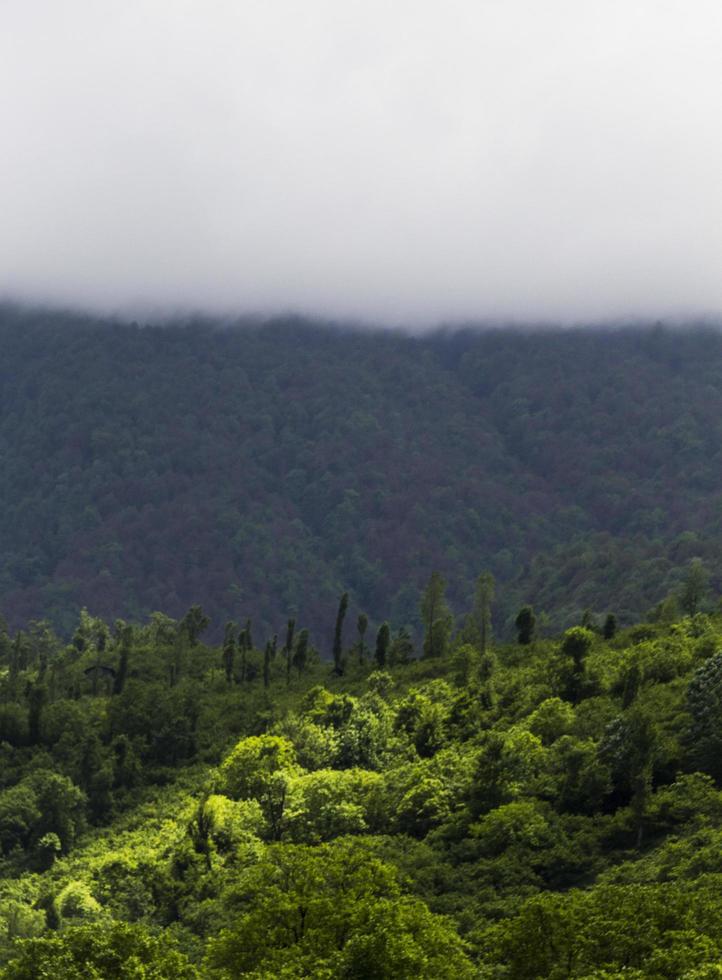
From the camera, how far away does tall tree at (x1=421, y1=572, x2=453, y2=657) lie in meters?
169

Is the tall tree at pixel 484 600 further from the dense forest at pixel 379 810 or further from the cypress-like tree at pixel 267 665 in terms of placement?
the cypress-like tree at pixel 267 665

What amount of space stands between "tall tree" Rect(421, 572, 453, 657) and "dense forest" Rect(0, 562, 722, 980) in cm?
47

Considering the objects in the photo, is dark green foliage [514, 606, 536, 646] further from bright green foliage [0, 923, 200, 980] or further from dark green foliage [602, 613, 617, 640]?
bright green foliage [0, 923, 200, 980]

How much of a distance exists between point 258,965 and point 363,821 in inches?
1635

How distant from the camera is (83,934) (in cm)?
5834

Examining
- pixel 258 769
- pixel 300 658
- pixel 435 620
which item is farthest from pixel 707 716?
pixel 300 658

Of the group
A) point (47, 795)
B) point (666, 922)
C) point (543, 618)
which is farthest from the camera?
point (543, 618)

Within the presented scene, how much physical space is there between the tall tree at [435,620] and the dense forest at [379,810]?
0.47 metres

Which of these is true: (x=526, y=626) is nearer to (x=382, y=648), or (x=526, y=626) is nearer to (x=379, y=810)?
(x=382, y=648)

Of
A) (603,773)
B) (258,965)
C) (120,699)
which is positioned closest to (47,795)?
(120,699)

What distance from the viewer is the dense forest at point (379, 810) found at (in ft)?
189

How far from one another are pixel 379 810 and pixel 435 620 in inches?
2834

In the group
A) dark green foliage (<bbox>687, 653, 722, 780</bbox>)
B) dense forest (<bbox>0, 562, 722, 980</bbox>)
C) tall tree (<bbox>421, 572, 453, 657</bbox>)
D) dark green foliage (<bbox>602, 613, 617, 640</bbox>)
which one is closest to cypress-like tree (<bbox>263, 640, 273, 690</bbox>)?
dense forest (<bbox>0, 562, 722, 980</bbox>)

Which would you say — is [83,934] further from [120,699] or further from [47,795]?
[120,699]
